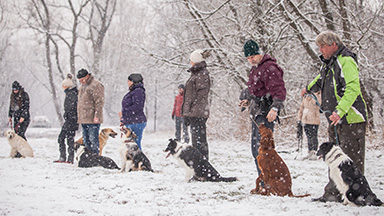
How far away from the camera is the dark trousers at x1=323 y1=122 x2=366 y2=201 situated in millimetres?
3615

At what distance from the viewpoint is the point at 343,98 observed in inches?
135

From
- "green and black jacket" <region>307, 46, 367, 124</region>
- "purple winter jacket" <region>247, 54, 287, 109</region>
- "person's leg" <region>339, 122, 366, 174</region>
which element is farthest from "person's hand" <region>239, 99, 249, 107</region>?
"person's leg" <region>339, 122, 366, 174</region>

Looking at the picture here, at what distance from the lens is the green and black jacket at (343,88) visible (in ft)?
11.2

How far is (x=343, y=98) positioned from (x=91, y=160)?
5.08 m

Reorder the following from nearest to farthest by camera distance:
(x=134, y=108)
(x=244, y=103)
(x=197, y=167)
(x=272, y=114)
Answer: (x=272, y=114)
(x=244, y=103)
(x=197, y=167)
(x=134, y=108)

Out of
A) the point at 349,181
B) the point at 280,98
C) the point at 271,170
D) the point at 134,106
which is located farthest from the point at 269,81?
the point at 134,106

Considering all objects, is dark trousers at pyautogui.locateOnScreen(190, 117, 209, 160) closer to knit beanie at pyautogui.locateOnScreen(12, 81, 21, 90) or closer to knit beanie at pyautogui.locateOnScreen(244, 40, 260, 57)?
knit beanie at pyautogui.locateOnScreen(244, 40, 260, 57)

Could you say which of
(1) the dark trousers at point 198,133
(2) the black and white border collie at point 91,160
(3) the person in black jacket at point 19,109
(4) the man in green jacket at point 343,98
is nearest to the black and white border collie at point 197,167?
(1) the dark trousers at point 198,133

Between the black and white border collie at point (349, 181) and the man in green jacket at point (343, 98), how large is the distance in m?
0.14

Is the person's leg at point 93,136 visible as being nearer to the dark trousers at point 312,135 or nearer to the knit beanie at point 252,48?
the knit beanie at point 252,48

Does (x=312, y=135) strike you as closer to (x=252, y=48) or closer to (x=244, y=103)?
(x=244, y=103)

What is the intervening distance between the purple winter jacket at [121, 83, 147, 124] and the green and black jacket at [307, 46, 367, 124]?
150 inches

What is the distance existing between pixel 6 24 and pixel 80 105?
2003cm

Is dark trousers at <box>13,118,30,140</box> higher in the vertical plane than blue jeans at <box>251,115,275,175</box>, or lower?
lower
